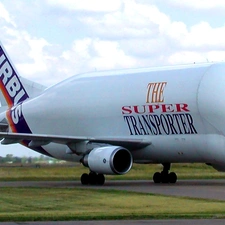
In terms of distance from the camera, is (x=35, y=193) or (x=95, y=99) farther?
(x=95, y=99)

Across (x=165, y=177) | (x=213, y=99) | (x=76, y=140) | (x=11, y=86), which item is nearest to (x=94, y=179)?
(x=76, y=140)

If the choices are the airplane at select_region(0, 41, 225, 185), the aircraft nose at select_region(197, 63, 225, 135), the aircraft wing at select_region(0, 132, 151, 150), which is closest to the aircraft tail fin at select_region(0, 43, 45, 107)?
the airplane at select_region(0, 41, 225, 185)

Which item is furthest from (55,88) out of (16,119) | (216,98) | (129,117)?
(216,98)

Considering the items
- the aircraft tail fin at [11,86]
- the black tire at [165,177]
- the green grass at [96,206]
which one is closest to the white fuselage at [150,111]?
the black tire at [165,177]

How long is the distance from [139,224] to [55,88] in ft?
80.2

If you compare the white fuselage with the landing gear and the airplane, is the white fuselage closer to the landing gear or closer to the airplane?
the airplane

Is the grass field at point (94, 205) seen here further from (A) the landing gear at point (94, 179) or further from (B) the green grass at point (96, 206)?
(A) the landing gear at point (94, 179)

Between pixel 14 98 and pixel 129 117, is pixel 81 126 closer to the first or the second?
pixel 129 117

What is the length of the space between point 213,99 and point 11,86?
570 inches

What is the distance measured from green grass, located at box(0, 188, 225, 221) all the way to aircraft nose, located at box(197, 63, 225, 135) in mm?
6698

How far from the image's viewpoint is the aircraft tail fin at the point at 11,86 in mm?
44281

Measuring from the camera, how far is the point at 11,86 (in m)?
44.4

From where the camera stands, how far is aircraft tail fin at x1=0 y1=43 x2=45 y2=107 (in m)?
44.3

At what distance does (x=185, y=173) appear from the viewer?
159ft
